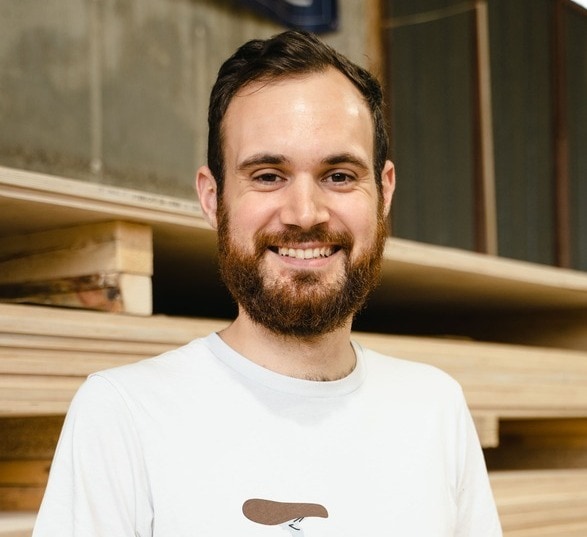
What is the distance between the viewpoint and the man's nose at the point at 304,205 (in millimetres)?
1474

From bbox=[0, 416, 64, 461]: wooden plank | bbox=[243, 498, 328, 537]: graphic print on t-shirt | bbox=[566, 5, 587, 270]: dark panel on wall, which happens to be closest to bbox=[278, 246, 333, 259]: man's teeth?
bbox=[243, 498, 328, 537]: graphic print on t-shirt

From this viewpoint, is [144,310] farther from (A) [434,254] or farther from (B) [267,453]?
(A) [434,254]

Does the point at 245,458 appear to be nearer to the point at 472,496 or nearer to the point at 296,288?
the point at 296,288

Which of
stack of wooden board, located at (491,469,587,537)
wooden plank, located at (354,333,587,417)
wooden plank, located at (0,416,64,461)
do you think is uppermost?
wooden plank, located at (354,333,587,417)

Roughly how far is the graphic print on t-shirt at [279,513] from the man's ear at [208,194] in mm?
534

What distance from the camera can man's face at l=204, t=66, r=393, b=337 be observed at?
1.51m

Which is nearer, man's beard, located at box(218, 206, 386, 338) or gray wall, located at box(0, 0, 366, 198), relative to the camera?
man's beard, located at box(218, 206, 386, 338)

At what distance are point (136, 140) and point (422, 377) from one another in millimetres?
2656

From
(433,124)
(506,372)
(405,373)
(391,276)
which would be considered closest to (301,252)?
(405,373)

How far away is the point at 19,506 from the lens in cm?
174

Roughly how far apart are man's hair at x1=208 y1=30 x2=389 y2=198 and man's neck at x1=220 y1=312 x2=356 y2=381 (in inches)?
10.2

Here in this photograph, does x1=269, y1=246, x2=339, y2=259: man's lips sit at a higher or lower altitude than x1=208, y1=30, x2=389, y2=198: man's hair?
lower

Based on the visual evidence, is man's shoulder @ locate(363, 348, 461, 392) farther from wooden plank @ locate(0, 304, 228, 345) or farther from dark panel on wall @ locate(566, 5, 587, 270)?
dark panel on wall @ locate(566, 5, 587, 270)

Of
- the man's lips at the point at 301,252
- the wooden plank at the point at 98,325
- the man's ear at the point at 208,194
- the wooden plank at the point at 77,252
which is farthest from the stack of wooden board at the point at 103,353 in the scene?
the man's lips at the point at 301,252
